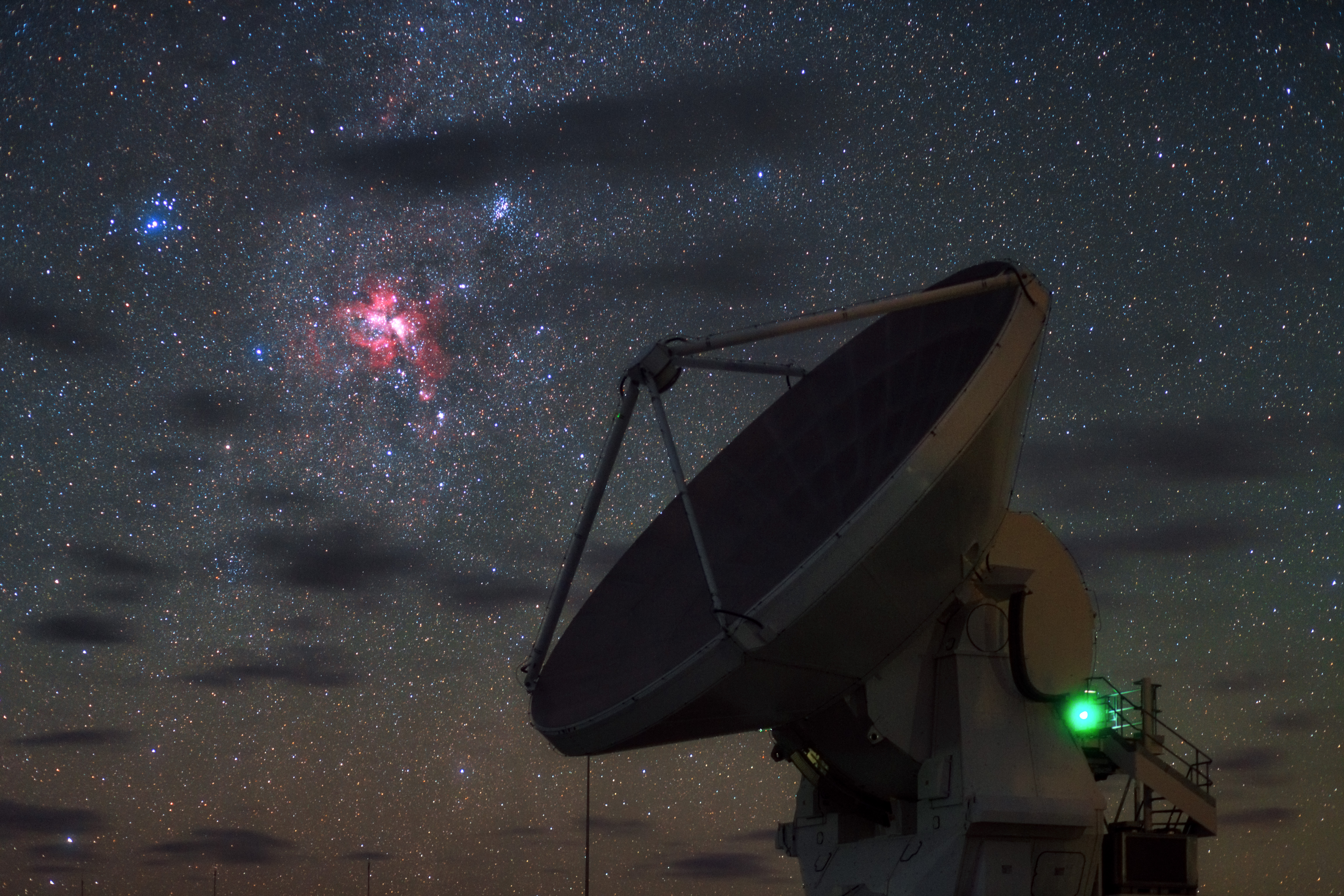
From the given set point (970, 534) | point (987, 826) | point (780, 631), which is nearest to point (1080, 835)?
point (987, 826)

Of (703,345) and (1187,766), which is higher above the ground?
(703,345)

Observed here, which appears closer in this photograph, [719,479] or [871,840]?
[871,840]

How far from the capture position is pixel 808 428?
19.3m

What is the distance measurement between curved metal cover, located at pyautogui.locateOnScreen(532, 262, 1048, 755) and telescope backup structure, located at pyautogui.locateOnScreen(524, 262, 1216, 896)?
3 centimetres

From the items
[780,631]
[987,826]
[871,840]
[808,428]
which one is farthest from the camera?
[808,428]

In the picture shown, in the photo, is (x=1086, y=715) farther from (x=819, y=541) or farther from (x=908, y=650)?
(x=819, y=541)

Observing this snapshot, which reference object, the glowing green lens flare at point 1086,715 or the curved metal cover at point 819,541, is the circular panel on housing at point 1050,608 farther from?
the curved metal cover at point 819,541

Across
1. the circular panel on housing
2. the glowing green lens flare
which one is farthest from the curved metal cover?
the glowing green lens flare

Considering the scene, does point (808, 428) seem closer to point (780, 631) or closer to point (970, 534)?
point (970, 534)

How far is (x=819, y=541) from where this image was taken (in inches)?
703

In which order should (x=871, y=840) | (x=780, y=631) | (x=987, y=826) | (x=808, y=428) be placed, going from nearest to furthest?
(x=780, y=631) < (x=987, y=826) < (x=871, y=840) < (x=808, y=428)

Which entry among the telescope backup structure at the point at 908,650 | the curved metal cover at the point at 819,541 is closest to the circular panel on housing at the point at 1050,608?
the telescope backup structure at the point at 908,650

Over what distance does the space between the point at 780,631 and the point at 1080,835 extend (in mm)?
4822

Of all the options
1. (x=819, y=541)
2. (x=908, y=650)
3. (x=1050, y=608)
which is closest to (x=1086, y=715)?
(x=1050, y=608)
